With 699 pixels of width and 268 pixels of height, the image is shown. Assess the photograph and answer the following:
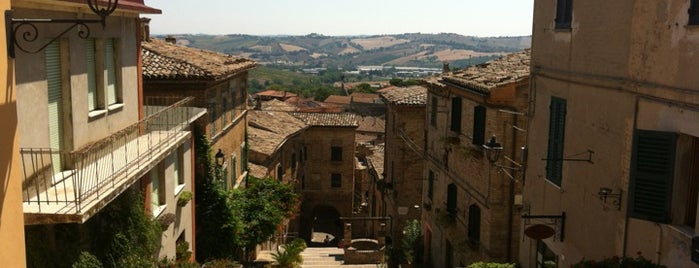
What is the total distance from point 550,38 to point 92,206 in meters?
9.62

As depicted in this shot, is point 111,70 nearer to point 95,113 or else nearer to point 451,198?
point 95,113

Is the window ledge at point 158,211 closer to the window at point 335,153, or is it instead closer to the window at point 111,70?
the window at point 111,70

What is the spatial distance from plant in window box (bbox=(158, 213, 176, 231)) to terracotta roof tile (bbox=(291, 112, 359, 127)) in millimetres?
33579

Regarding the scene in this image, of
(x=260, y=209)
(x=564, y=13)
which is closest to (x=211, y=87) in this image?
(x=260, y=209)

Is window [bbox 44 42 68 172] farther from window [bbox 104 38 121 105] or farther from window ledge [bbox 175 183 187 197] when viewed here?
Answer: window ledge [bbox 175 183 187 197]

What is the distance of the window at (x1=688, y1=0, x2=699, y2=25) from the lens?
8.80 meters

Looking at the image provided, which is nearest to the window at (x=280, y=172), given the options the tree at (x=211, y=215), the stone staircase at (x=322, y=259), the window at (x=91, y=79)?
the stone staircase at (x=322, y=259)

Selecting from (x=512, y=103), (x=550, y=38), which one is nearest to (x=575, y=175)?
(x=550, y=38)

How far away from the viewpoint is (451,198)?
80.1 feet

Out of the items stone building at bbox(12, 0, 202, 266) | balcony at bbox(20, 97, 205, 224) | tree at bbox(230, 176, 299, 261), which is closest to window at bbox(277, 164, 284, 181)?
Answer: tree at bbox(230, 176, 299, 261)

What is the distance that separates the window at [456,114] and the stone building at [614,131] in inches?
311

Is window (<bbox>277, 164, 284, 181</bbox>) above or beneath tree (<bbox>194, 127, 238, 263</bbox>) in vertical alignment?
beneath

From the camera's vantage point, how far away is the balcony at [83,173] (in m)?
9.04

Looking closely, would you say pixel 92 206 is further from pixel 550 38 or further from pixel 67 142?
pixel 550 38
